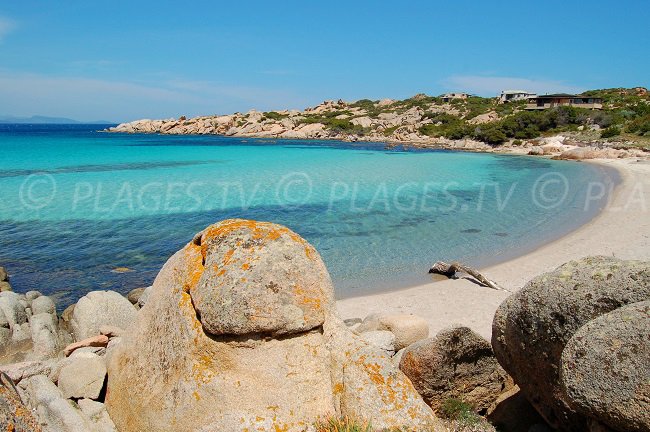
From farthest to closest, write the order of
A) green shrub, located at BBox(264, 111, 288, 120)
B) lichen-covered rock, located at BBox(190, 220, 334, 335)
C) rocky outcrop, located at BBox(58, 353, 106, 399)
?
green shrub, located at BBox(264, 111, 288, 120) < rocky outcrop, located at BBox(58, 353, 106, 399) < lichen-covered rock, located at BBox(190, 220, 334, 335)

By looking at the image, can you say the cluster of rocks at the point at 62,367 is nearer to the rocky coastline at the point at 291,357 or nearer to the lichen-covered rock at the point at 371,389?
the rocky coastline at the point at 291,357

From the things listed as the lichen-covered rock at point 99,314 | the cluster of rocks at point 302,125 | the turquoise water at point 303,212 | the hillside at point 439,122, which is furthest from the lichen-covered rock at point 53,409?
the cluster of rocks at point 302,125

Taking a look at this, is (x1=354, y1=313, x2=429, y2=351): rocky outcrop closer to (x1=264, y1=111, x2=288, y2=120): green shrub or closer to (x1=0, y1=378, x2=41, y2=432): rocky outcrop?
(x1=0, y1=378, x2=41, y2=432): rocky outcrop

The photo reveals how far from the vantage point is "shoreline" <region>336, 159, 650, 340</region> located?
43.7 feet

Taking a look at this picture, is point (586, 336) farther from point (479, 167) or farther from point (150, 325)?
point (479, 167)

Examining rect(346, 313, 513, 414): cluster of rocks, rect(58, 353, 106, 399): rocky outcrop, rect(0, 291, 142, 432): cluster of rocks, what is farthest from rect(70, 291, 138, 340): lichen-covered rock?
rect(346, 313, 513, 414): cluster of rocks

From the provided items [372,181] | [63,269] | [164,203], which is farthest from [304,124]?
[63,269]

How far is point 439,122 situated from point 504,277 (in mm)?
101983

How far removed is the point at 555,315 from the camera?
5.21 m

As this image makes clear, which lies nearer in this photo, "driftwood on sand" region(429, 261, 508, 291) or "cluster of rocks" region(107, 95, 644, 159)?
"driftwood on sand" region(429, 261, 508, 291)

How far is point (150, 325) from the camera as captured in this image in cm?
560

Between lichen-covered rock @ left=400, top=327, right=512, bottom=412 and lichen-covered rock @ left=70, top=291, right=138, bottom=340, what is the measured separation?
Answer: 267 inches

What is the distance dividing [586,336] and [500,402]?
115 inches

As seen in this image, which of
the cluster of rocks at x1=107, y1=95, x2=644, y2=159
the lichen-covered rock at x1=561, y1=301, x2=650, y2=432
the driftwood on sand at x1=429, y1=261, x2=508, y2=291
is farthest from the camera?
the cluster of rocks at x1=107, y1=95, x2=644, y2=159
